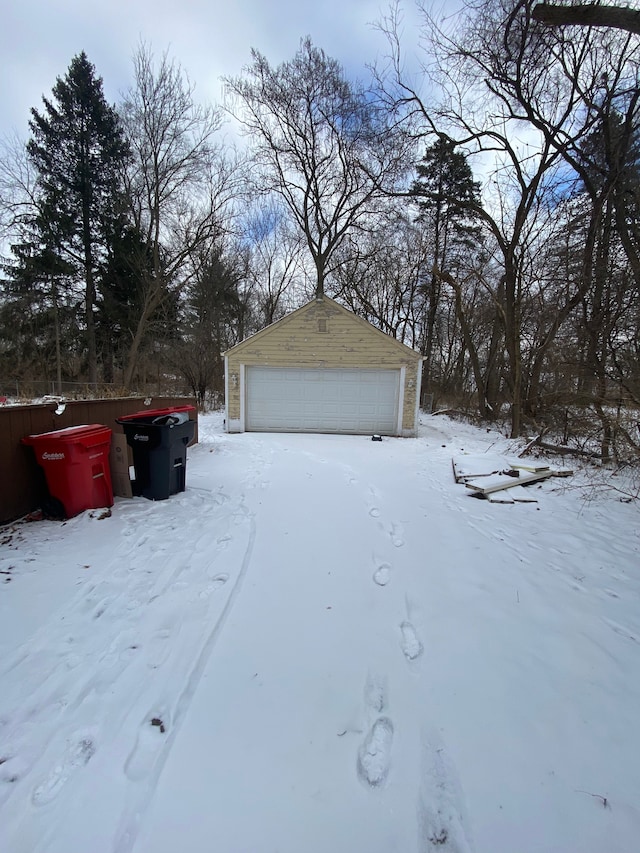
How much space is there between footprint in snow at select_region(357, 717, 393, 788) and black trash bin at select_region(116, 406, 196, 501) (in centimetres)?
370

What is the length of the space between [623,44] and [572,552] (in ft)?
31.9

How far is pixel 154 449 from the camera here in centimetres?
466

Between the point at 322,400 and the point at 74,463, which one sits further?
the point at 322,400

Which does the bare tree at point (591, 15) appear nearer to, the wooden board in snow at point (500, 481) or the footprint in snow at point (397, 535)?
the wooden board in snow at point (500, 481)

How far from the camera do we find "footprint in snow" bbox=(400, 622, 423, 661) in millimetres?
2201

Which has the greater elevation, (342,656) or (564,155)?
(564,155)

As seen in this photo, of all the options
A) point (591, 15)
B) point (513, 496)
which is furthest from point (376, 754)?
point (591, 15)

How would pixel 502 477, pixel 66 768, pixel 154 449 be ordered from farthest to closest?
pixel 502 477
pixel 154 449
pixel 66 768

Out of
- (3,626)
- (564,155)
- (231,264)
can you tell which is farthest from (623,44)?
(231,264)

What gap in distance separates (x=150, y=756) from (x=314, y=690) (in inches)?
30.0

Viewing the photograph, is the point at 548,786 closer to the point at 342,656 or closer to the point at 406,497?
the point at 342,656

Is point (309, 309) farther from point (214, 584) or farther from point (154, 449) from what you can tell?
point (214, 584)

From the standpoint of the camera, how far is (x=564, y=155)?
8.80m

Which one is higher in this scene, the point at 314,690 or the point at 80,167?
the point at 80,167
